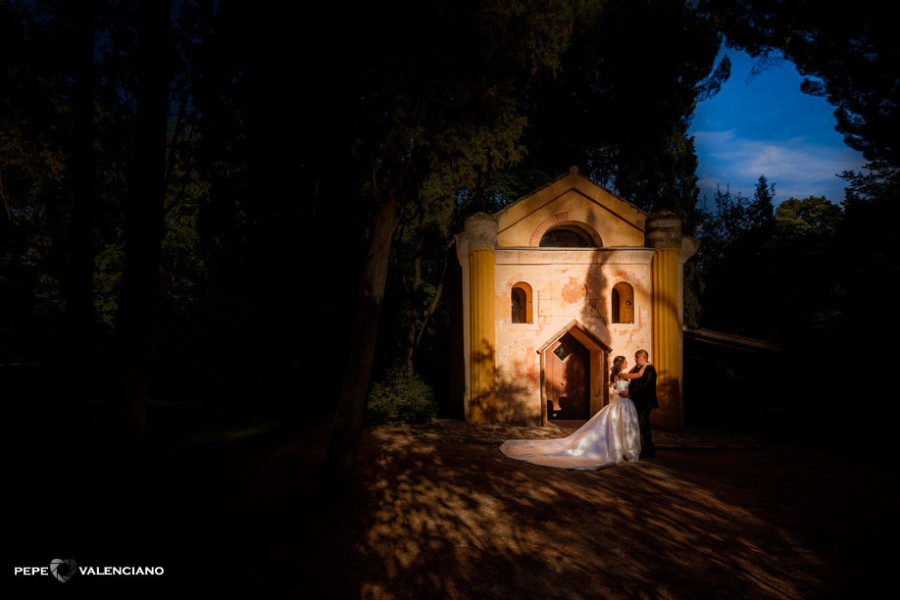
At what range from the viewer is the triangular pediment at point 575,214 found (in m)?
11.9

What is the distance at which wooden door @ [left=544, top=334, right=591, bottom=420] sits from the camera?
542 inches

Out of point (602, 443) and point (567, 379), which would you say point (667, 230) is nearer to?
point (567, 379)

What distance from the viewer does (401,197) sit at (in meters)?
6.65

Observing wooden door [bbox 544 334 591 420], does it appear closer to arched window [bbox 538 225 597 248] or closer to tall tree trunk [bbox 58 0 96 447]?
arched window [bbox 538 225 597 248]

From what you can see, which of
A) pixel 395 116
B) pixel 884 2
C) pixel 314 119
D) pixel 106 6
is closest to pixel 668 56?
pixel 884 2

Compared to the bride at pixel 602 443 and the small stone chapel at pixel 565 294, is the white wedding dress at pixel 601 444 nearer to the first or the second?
the bride at pixel 602 443

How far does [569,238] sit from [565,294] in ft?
6.81

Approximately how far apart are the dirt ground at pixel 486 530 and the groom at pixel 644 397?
833 mm

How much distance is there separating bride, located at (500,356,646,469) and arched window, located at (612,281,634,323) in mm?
3340

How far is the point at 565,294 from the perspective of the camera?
38.4ft

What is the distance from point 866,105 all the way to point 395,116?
15.1m

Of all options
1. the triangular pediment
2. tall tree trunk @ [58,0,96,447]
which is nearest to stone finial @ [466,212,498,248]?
the triangular pediment

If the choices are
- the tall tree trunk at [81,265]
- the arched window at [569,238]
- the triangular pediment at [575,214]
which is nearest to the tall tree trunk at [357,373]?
the tall tree trunk at [81,265]

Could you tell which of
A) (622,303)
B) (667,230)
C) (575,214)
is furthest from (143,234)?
(667,230)
